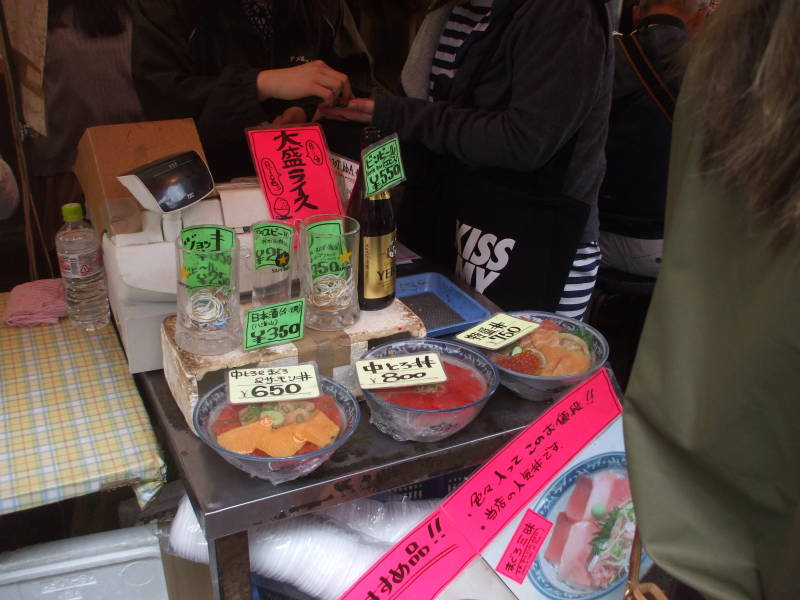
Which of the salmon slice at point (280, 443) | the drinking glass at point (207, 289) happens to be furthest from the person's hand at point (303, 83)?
the salmon slice at point (280, 443)

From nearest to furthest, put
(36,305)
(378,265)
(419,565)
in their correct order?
(419,565) → (378,265) → (36,305)

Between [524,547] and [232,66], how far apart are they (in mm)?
1387

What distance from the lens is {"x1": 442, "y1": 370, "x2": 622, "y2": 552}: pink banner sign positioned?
3.14ft

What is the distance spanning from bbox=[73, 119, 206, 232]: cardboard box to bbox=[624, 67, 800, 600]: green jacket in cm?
104

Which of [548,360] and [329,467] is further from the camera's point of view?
[548,360]

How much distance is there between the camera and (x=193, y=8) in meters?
1.82

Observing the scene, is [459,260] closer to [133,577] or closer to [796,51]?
[133,577]

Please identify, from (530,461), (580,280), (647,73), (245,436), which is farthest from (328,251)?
(647,73)

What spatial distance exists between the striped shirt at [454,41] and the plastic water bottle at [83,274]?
3.12 ft

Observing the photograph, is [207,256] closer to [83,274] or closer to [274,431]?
[274,431]

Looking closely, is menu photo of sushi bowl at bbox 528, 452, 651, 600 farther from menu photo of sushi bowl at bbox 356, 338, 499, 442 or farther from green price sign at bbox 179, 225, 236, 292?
green price sign at bbox 179, 225, 236, 292

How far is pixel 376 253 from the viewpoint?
53.2 inches

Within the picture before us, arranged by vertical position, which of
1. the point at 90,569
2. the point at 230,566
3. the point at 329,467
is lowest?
the point at 90,569

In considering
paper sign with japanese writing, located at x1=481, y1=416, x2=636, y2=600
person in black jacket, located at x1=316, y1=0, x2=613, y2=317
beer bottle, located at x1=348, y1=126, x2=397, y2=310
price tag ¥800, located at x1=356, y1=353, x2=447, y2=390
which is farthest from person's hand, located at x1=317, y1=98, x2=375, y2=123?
paper sign with japanese writing, located at x1=481, y1=416, x2=636, y2=600
